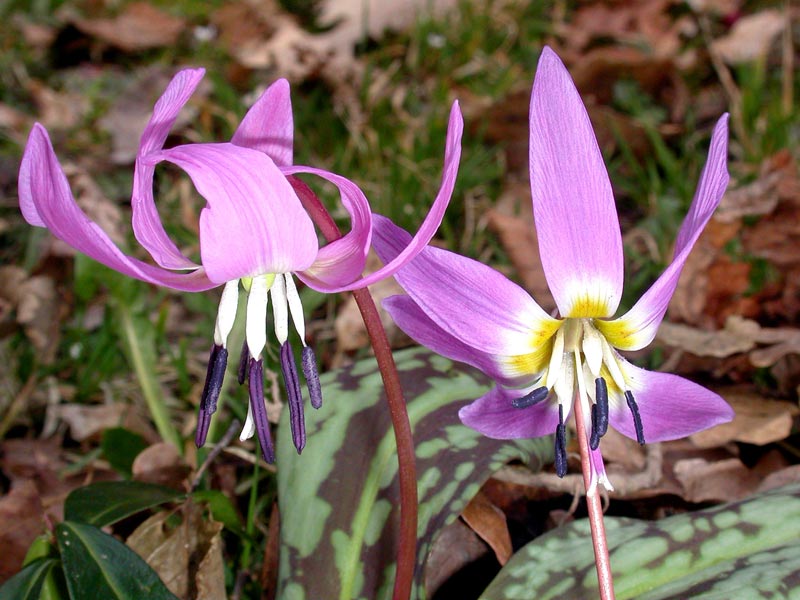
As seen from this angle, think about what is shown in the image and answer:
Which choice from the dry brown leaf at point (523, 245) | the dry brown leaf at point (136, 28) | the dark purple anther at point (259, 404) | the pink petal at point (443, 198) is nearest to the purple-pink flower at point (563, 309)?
the pink petal at point (443, 198)

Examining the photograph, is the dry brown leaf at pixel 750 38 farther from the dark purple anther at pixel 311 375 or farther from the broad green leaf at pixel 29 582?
the broad green leaf at pixel 29 582

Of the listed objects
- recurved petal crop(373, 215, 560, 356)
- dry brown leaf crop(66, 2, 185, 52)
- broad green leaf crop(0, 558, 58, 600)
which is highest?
dry brown leaf crop(66, 2, 185, 52)

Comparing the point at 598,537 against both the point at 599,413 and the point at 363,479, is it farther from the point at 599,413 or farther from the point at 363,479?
the point at 363,479

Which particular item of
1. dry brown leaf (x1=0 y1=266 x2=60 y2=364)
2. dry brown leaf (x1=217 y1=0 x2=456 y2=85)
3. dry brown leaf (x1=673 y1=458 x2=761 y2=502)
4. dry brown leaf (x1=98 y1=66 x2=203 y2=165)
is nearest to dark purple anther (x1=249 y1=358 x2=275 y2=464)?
dry brown leaf (x1=673 y1=458 x2=761 y2=502)

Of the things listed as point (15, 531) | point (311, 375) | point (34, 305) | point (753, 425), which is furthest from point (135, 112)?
point (311, 375)

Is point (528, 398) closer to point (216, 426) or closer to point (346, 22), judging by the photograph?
point (216, 426)

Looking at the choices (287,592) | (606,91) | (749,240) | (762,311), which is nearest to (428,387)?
(287,592)

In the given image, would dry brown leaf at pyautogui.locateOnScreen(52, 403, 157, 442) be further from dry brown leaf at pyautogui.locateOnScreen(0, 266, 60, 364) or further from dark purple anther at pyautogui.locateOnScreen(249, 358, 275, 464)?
dark purple anther at pyautogui.locateOnScreen(249, 358, 275, 464)
